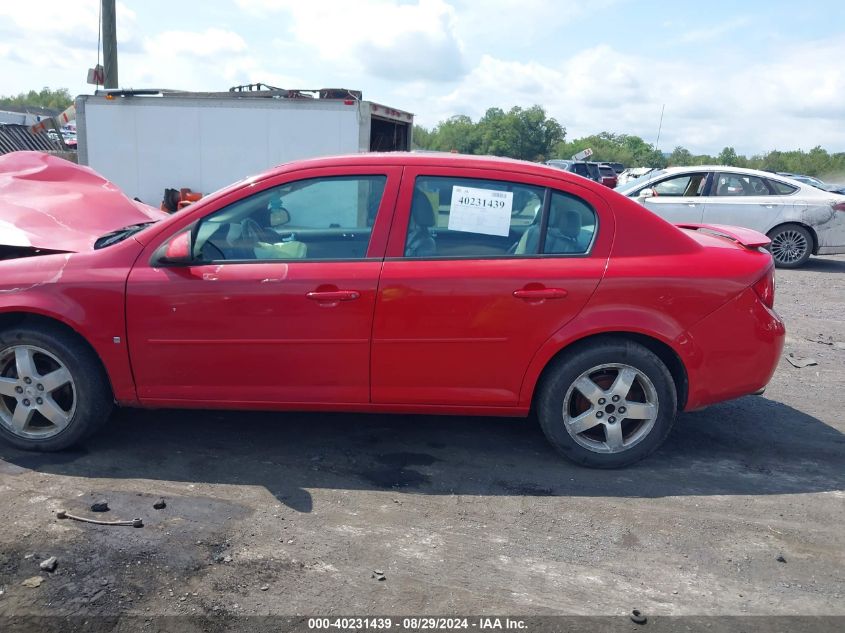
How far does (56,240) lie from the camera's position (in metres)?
4.78

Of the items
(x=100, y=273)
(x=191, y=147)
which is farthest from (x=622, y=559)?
(x=191, y=147)

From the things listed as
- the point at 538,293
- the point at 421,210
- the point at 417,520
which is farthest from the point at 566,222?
the point at 417,520

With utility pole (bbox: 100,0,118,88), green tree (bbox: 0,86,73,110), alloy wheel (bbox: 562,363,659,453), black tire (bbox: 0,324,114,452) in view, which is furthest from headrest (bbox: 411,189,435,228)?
green tree (bbox: 0,86,73,110)

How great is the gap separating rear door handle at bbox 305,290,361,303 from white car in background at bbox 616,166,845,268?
29.6 ft

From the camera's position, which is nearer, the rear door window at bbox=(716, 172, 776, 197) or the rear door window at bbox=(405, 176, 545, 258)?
the rear door window at bbox=(405, 176, 545, 258)

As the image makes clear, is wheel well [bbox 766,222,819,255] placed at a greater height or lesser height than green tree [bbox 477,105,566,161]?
lesser

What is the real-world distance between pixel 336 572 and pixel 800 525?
7.51ft

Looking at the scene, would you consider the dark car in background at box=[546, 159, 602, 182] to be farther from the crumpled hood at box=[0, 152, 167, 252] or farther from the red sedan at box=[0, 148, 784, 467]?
the red sedan at box=[0, 148, 784, 467]

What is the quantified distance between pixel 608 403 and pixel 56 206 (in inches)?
169

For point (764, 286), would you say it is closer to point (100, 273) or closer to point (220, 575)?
point (220, 575)

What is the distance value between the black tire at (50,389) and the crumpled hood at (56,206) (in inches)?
31.2

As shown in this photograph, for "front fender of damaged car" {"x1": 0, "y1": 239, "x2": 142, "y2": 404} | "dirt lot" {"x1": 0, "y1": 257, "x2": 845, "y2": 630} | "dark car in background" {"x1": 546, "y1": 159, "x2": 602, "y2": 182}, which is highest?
"dark car in background" {"x1": 546, "y1": 159, "x2": 602, "y2": 182}

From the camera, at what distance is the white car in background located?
11.6 m

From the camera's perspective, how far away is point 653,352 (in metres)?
4.08
